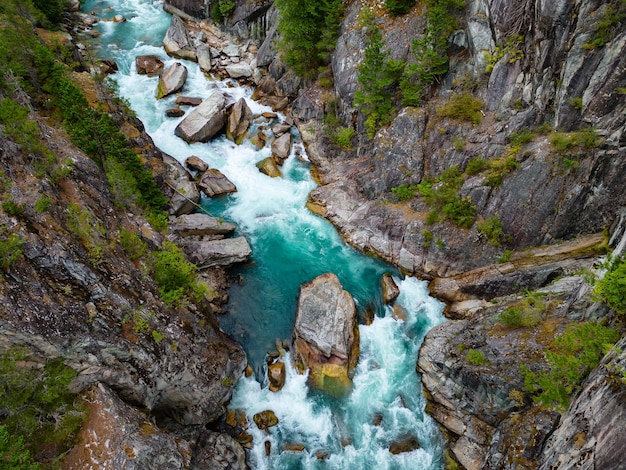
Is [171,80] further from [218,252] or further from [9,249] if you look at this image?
[9,249]

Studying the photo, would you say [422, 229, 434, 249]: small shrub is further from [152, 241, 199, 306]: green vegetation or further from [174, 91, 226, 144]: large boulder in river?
[174, 91, 226, 144]: large boulder in river

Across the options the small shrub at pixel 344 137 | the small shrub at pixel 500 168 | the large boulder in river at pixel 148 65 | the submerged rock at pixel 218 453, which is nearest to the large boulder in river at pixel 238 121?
the small shrub at pixel 344 137

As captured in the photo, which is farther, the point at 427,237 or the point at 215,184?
the point at 215,184

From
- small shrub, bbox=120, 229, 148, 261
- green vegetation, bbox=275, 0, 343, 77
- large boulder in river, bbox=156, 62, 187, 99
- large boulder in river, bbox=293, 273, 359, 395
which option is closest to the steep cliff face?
green vegetation, bbox=275, 0, 343, 77

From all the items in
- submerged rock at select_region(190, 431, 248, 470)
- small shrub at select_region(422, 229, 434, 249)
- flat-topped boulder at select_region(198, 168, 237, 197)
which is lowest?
submerged rock at select_region(190, 431, 248, 470)

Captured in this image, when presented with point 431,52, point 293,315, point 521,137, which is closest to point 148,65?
point 431,52

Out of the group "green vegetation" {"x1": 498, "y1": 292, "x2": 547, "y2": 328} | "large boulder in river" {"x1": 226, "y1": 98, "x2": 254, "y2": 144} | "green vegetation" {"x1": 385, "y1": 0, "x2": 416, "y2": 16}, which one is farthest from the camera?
"large boulder in river" {"x1": 226, "y1": 98, "x2": 254, "y2": 144}

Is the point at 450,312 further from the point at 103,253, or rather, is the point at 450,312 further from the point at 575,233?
the point at 103,253
